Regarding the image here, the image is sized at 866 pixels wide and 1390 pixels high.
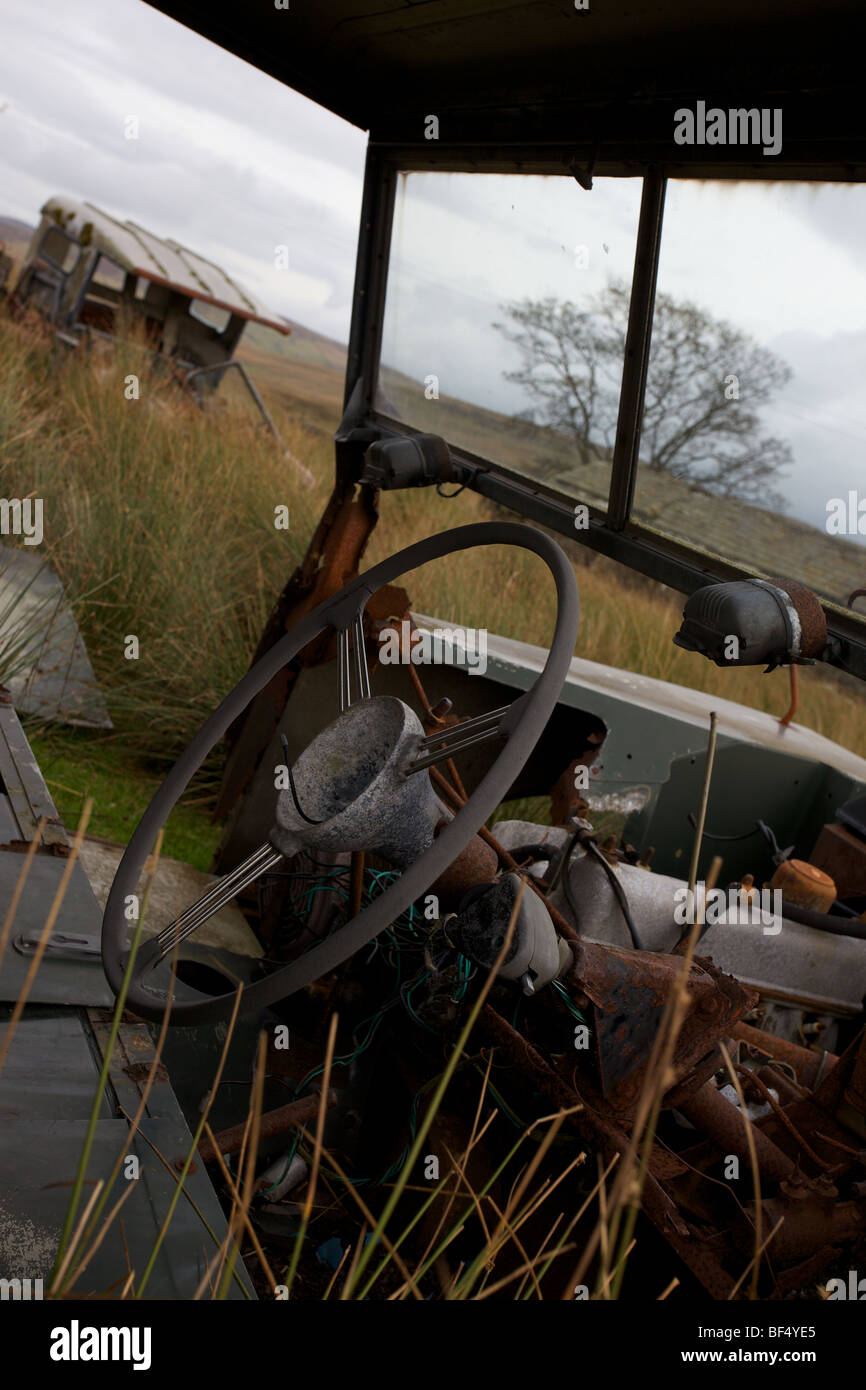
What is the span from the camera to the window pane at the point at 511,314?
221 cm

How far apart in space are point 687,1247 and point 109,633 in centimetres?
344

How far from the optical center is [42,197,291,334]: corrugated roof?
9.27 meters

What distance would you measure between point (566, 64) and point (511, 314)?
56 cm

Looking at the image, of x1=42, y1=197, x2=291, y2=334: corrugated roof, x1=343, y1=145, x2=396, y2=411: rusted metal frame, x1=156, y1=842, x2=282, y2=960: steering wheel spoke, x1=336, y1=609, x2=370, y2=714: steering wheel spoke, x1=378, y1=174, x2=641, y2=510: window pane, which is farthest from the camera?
x1=42, y1=197, x2=291, y2=334: corrugated roof

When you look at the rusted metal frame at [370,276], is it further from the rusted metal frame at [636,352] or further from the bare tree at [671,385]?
the rusted metal frame at [636,352]

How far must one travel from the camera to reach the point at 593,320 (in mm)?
2268

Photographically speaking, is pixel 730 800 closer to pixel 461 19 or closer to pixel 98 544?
pixel 461 19

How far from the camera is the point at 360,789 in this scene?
1.57 m

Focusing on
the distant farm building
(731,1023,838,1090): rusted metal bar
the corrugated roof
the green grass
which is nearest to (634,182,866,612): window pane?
(731,1023,838,1090): rusted metal bar

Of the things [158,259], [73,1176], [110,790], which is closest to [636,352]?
[73,1176]

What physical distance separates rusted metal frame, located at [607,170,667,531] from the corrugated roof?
799 cm

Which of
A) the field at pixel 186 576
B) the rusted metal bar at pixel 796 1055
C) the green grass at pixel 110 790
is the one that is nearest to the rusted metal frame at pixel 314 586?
the green grass at pixel 110 790

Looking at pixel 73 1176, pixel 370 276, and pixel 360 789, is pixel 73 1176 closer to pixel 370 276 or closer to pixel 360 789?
pixel 360 789

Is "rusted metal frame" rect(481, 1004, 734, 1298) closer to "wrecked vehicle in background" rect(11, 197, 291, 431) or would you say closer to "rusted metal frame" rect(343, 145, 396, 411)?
"rusted metal frame" rect(343, 145, 396, 411)
